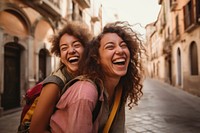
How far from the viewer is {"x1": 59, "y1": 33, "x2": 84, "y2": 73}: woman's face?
1961mm

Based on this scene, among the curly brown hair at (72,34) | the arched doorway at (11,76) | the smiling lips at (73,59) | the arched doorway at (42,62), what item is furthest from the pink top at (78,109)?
the arched doorway at (42,62)

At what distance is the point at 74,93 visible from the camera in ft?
3.79

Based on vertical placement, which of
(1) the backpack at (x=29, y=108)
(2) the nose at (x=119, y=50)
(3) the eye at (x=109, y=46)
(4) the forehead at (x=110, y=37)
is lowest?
(1) the backpack at (x=29, y=108)

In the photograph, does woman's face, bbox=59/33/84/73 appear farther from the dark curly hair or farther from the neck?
the neck

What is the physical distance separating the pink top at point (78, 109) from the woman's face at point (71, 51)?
2.48 ft

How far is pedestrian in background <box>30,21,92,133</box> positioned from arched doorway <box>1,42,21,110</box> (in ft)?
23.0

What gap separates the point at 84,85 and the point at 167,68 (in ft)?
84.1

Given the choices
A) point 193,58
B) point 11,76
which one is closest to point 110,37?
point 11,76

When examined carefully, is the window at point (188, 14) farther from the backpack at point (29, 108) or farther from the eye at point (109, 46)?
the backpack at point (29, 108)

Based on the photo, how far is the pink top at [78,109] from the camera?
3.59ft

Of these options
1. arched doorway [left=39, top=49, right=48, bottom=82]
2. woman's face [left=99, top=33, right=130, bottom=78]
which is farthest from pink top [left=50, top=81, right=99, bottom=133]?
arched doorway [left=39, top=49, right=48, bottom=82]

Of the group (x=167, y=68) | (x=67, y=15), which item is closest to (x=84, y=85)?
Result: (x=67, y=15)

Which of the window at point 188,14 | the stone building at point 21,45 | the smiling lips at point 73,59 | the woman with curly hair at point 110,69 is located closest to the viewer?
the woman with curly hair at point 110,69

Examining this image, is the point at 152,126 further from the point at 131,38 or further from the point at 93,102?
the point at 93,102
